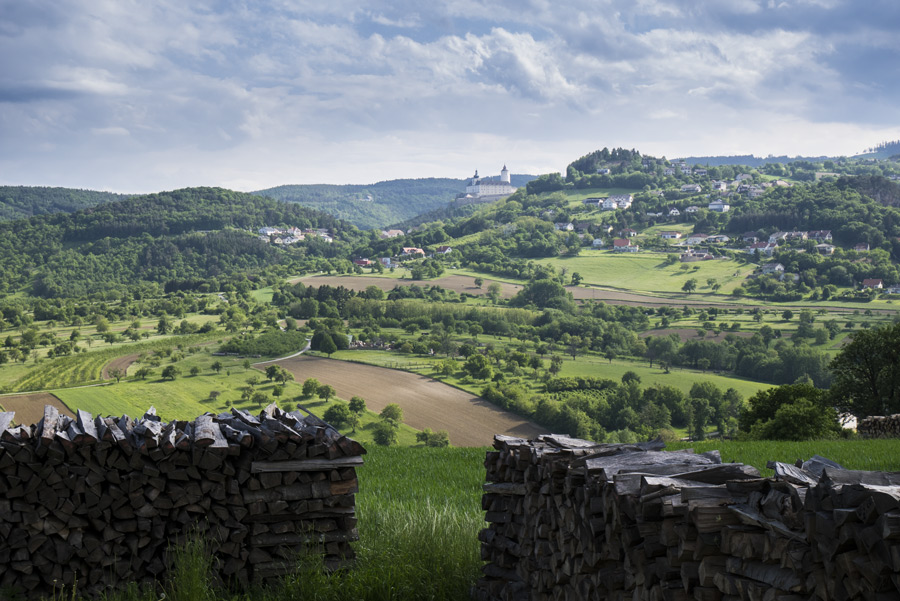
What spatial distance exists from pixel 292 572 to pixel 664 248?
568ft

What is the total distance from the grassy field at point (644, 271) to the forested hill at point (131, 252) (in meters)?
73.7

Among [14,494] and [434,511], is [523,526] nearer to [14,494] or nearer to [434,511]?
[434,511]

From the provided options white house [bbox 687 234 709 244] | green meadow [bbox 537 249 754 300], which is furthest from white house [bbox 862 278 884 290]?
white house [bbox 687 234 709 244]

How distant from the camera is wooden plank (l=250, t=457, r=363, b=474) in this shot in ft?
19.6

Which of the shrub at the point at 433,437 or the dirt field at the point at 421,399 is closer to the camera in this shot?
the shrub at the point at 433,437

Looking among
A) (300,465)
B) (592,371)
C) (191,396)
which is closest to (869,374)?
(300,465)

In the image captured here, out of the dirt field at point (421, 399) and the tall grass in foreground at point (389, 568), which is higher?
the tall grass in foreground at point (389, 568)

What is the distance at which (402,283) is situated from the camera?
160 meters

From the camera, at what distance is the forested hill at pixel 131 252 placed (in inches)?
6142

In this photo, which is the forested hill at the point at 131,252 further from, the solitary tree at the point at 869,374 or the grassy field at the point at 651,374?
the solitary tree at the point at 869,374

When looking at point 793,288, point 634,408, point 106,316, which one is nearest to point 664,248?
point 793,288

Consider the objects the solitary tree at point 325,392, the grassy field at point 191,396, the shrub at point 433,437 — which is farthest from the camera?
the solitary tree at point 325,392

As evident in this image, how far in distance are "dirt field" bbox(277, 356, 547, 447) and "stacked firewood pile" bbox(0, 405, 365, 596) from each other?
2756 inches

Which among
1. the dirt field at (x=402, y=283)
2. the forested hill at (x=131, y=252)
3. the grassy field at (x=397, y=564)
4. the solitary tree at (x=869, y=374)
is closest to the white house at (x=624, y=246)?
the dirt field at (x=402, y=283)
